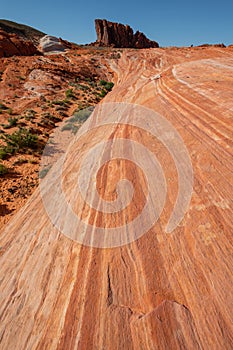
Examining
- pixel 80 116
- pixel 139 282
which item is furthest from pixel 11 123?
pixel 139 282

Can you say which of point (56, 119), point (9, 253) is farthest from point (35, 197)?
point (56, 119)

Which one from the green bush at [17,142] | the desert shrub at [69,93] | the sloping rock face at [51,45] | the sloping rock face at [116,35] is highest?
the sloping rock face at [116,35]

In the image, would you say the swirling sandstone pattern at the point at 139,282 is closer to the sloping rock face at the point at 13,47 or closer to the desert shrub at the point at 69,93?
the desert shrub at the point at 69,93

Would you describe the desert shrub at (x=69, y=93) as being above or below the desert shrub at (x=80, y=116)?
above

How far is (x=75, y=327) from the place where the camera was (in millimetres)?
2064

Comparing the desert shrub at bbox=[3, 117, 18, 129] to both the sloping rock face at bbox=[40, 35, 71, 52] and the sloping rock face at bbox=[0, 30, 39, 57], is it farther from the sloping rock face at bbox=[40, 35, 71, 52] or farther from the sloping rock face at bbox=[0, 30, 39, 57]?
the sloping rock face at bbox=[40, 35, 71, 52]

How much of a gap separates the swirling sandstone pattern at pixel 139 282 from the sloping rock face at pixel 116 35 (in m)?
66.0

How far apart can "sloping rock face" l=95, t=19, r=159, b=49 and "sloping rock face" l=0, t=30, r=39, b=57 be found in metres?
35.5

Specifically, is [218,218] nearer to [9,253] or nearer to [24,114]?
[9,253]

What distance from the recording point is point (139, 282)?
2.26 meters

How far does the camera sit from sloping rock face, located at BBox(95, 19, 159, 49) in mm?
60781

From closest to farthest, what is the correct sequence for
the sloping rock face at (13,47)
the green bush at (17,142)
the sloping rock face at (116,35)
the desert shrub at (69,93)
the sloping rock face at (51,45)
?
the green bush at (17,142)
the desert shrub at (69,93)
the sloping rock face at (13,47)
the sloping rock face at (51,45)
the sloping rock face at (116,35)

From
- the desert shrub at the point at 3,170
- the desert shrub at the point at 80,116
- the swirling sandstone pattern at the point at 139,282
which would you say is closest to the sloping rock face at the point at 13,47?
the desert shrub at the point at 80,116

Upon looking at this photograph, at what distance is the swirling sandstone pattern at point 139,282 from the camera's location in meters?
1.89
